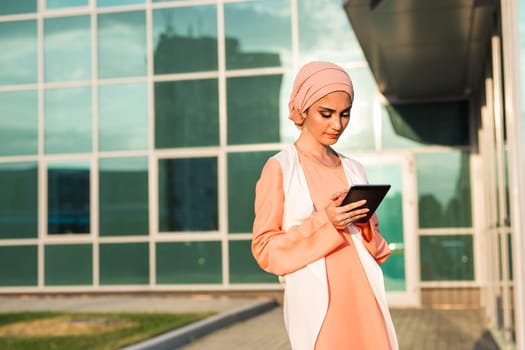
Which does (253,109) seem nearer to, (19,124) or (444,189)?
(444,189)

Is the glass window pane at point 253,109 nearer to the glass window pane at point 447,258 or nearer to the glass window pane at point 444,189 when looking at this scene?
the glass window pane at point 444,189

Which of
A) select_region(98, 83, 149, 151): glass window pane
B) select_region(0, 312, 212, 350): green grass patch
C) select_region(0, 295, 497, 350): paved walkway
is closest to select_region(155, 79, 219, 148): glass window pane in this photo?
select_region(98, 83, 149, 151): glass window pane

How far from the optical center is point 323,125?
271 centimetres

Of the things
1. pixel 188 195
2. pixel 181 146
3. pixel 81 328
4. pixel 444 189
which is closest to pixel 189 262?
pixel 188 195

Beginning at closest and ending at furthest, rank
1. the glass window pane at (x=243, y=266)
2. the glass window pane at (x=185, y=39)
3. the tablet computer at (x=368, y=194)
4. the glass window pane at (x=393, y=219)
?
the tablet computer at (x=368, y=194)
the glass window pane at (x=393, y=219)
the glass window pane at (x=243, y=266)
the glass window pane at (x=185, y=39)

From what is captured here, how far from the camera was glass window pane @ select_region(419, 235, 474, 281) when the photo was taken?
47.4 ft

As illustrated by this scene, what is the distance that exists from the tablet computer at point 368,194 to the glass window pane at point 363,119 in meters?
12.4

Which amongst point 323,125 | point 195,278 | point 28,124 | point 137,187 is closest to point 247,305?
point 195,278

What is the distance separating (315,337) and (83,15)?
14670 millimetres

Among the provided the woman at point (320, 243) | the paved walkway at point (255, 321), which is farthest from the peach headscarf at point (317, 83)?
the paved walkway at point (255, 321)

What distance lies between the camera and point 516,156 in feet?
21.9

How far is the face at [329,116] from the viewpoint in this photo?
8.77 ft

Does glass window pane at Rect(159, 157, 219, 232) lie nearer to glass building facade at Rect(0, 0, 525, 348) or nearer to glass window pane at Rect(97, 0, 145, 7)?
glass building facade at Rect(0, 0, 525, 348)

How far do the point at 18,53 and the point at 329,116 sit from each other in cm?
1490
